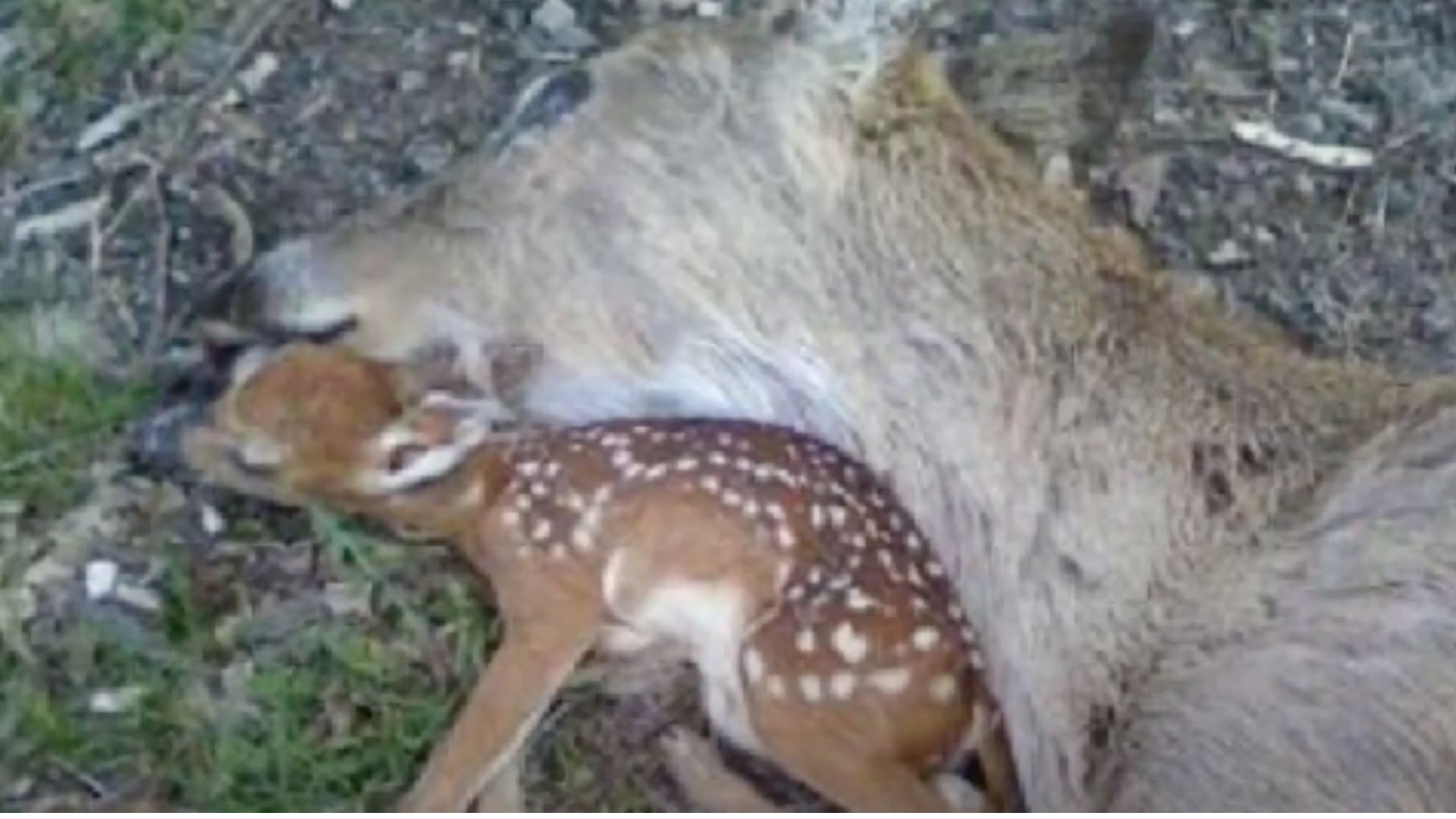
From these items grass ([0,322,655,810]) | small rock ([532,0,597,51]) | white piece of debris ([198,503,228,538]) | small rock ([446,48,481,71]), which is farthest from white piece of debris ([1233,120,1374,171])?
white piece of debris ([198,503,228,538])

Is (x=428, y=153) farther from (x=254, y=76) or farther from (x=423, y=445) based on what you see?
(x=423, y=445)

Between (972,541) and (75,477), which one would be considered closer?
(972,541)

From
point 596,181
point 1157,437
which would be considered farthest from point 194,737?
point 1157,437

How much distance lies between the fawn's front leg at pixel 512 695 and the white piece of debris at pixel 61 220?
3.40ft

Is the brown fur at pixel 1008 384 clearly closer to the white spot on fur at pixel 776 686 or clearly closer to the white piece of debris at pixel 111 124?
the white spot on fur at pixel 776 686

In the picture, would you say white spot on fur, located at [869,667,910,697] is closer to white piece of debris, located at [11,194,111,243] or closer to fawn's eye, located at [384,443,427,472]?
fawn's eye, located at [384,443,427,472]

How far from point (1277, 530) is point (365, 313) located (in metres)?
1.08

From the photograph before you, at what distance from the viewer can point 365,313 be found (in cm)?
517

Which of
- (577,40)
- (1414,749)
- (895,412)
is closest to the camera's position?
(1414,749)

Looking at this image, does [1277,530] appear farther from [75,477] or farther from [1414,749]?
[75,477]

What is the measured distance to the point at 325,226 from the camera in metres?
5.73

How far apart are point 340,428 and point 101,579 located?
1.40ft

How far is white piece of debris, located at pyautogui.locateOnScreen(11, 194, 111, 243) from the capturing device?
5.71 metres

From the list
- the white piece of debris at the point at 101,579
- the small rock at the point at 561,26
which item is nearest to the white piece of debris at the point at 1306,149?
the small rock at the point at 561,26
